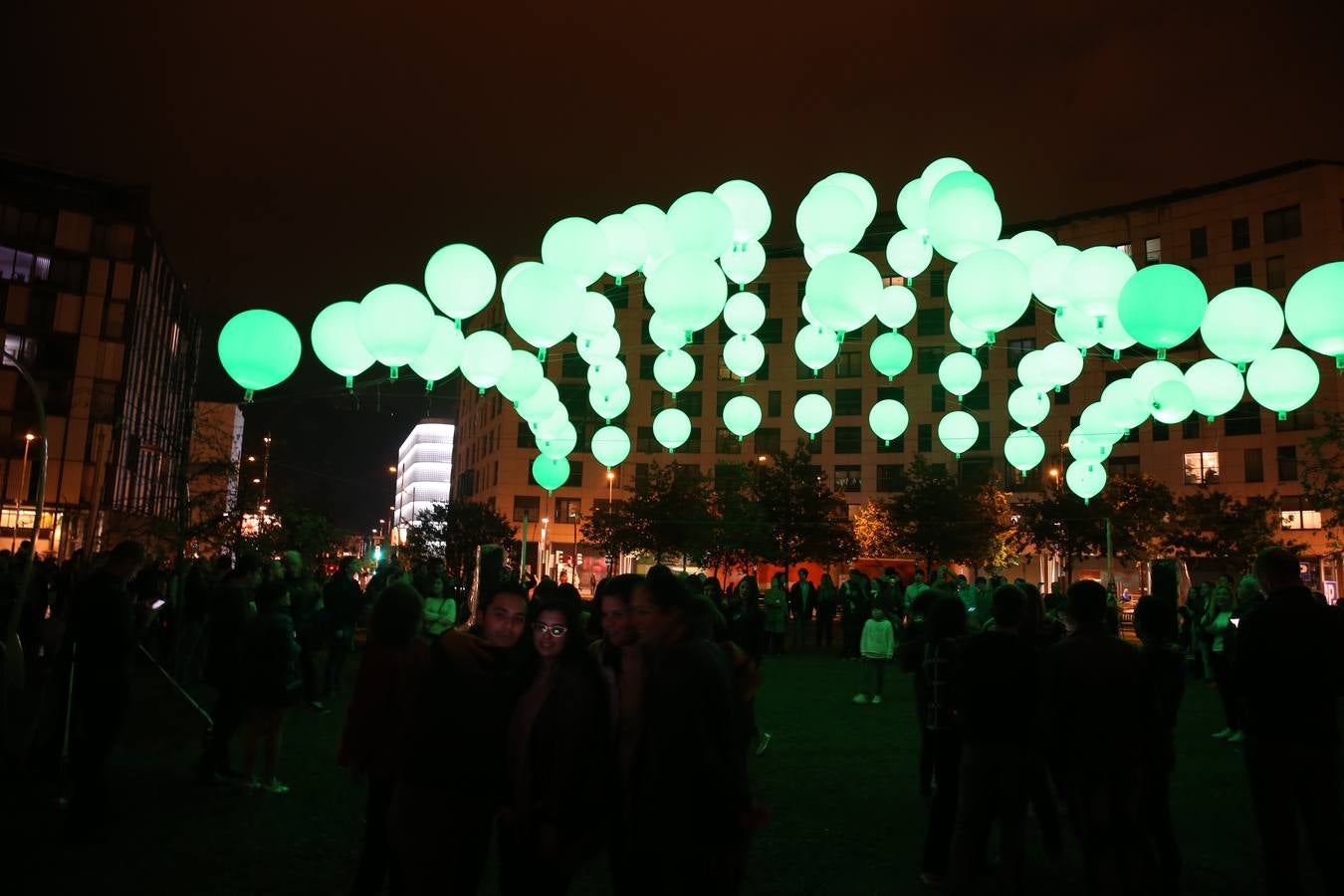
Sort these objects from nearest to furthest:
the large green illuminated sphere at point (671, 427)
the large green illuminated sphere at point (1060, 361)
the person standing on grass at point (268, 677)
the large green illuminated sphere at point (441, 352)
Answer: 1. the person standing on grass at point (268, 677)
2. the large green illuminated sphere at point (441, 352)
3. the large green illuminated sphere at point (1060, 361)
4. the large green illuminated sphere at point (671, 427)

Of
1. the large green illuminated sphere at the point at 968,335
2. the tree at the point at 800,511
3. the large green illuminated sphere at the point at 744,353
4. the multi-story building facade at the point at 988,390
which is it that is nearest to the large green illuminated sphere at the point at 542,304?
the large green illuminated sphere at the point at 744,353

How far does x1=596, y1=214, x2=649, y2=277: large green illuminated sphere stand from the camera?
30.6ft

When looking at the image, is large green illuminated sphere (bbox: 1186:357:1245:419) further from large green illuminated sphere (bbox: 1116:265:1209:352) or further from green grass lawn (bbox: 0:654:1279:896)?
green grass lawn (bbox: 0:654:1279:896)

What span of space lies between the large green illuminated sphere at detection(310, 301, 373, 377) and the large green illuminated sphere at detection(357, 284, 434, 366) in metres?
0.20

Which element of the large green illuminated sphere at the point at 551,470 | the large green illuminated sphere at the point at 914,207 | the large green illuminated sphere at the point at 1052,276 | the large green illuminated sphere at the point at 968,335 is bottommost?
the large green illuminated sphere at the point at 551,470

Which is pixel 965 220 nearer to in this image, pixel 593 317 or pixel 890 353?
pixel 890 353

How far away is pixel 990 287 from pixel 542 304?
13.5ft

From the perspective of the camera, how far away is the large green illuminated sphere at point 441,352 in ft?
29.9

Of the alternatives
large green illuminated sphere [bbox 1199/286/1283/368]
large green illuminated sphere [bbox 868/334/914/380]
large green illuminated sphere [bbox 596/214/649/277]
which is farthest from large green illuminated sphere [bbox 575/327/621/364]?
large green illuminated sphere [bbox 1199/286/1283/368]

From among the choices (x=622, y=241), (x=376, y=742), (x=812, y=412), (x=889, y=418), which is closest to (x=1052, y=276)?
(x=889, y=418)

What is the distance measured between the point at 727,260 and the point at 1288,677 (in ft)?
22.4

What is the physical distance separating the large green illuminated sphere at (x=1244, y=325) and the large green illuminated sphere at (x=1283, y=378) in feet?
2.16

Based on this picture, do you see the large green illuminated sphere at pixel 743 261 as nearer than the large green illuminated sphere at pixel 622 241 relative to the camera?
No

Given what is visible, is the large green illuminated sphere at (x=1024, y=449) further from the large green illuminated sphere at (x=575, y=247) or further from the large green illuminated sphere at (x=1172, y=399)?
the large green illuminated sphere at (x=575, y=247)
